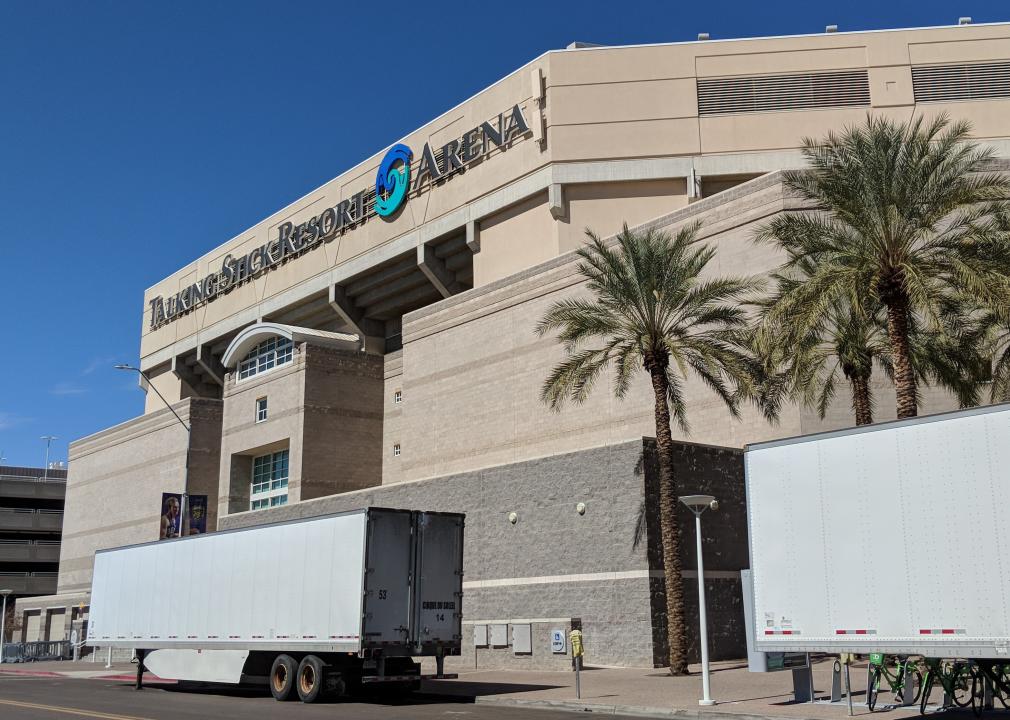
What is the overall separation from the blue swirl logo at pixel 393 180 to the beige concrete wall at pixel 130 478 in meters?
19.7

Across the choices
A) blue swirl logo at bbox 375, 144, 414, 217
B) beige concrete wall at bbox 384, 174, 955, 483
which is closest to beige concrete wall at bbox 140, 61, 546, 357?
blue swirl logo at bbox 375, 144, 414, 217

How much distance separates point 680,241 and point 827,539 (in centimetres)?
1536

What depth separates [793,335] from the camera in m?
25.6

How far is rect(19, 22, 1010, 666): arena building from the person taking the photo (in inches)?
1248

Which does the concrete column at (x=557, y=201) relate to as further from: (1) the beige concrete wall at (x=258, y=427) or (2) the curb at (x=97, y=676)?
(2) the curb at (x=97, y=676)

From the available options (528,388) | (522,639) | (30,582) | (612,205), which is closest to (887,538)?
(522,639)

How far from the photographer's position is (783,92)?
43594 millimetres

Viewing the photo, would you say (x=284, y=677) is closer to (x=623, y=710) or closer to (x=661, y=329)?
(x=623, y=710)

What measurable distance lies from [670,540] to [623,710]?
8.74 m

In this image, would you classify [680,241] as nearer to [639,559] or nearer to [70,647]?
[639,559]

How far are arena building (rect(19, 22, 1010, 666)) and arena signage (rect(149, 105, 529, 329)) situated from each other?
0.49 ft

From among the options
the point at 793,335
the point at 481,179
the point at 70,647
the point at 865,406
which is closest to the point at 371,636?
the point at 793,335

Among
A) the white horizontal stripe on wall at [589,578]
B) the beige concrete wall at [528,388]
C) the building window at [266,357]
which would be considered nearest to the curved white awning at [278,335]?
the building window at [266,357]

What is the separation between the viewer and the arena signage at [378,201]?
48.3 metres
